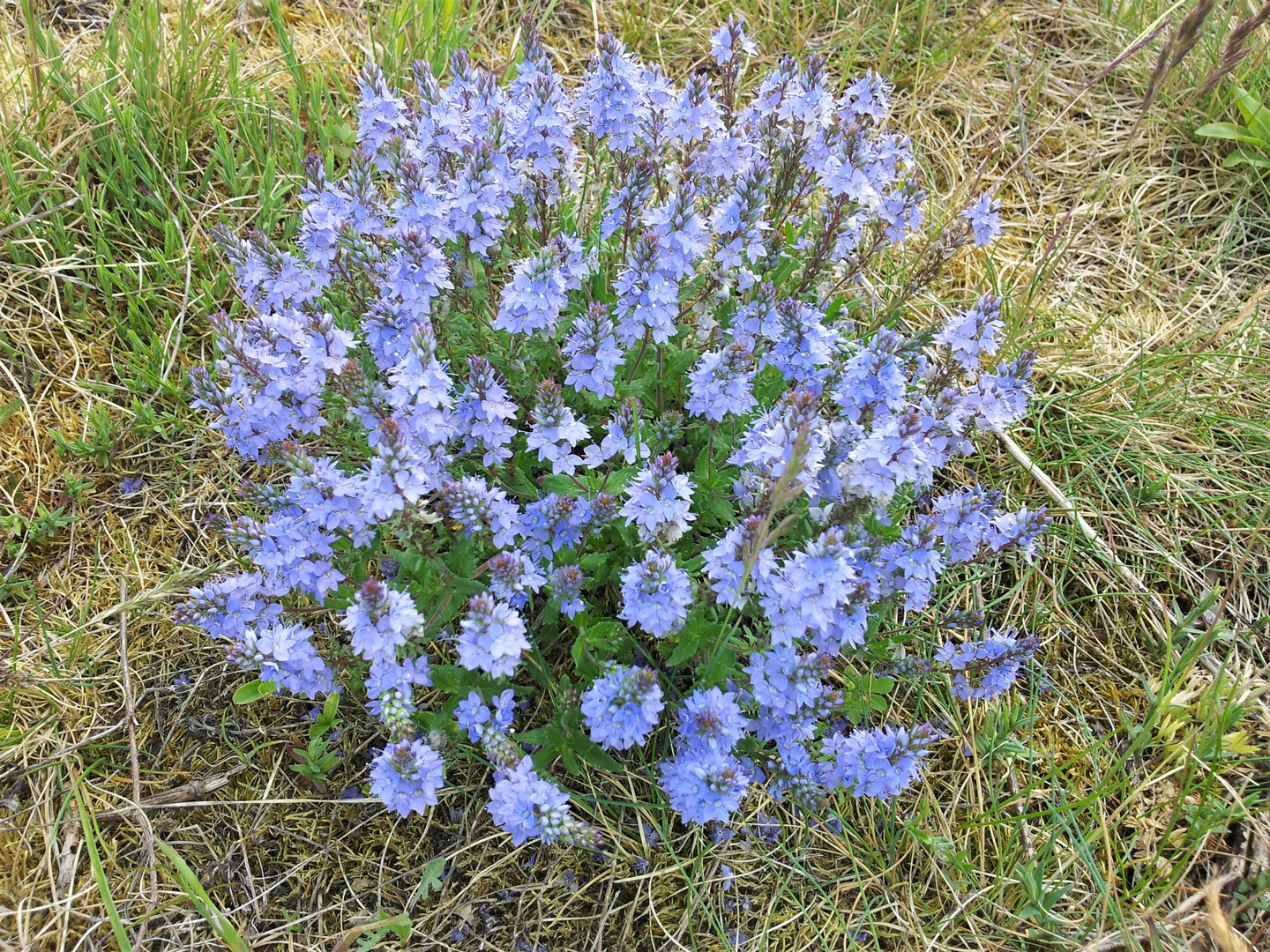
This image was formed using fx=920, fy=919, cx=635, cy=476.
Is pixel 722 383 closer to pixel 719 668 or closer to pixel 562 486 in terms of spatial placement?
pixel 562 486

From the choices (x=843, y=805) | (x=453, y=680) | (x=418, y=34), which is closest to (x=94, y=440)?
(x=453, y=680)

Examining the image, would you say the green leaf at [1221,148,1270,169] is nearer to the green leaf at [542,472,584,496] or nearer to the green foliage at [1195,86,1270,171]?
the green foliage at [1195,86,1270,171]

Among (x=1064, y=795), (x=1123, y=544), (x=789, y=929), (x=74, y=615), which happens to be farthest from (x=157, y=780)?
(x=1123, y=544)

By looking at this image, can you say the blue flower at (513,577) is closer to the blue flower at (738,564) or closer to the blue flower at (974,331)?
the blue flower at (738,564)

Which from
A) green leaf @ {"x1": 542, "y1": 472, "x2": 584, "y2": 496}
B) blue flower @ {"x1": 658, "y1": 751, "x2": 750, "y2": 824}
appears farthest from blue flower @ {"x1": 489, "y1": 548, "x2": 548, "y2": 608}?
blue flower @ {"x1": 658, "y1": 751, "x2": 750, "y2": 824}

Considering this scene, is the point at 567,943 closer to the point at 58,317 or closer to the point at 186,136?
the point at 58,317

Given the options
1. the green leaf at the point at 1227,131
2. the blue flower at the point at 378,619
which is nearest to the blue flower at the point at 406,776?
the blue flower at the point at 378,619
